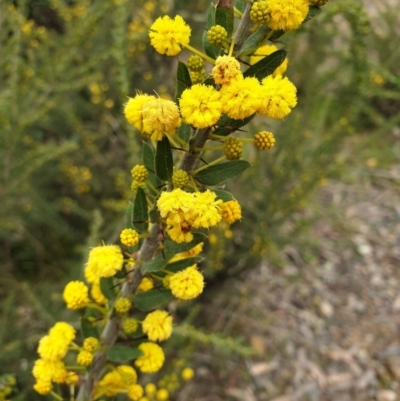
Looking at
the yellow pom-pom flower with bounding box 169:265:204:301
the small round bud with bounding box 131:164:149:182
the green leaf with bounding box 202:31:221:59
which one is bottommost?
the yellow pom-pom flower with bounding box 169:265:204:301

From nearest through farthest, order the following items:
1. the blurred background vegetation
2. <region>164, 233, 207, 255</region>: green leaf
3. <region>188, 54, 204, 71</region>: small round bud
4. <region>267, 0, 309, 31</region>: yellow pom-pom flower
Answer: <region>267, 0, 309, 31</region>: yellow pom-pom flower → <region>188, 54, 204, 71</region>: small round bud → <region>164, 233, 207, 255</region>: green leaf → the blurred background vegetation

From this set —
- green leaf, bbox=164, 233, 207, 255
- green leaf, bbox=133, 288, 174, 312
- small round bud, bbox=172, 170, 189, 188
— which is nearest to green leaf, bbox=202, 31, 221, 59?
small round bud, bbox=172, 170, 189, 188

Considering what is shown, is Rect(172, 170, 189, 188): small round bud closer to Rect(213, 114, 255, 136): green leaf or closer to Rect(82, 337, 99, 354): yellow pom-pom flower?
Rect(213, 114, 255, 136): green leaf

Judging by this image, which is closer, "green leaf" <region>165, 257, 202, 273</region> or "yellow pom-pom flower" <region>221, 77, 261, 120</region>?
"yellow pom-pom flower" <region>221, 77, 261, 120</region>

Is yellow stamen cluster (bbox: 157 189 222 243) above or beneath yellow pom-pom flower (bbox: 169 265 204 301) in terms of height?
above

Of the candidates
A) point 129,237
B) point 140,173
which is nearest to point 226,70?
point 140,173

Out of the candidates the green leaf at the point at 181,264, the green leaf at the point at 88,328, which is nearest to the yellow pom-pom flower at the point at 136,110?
the green leaf at the point at 181,264
